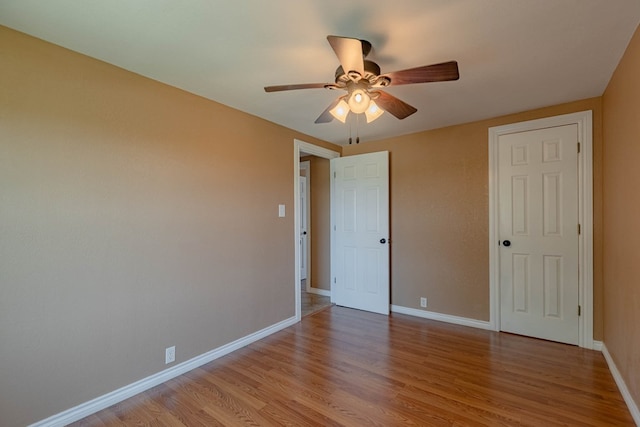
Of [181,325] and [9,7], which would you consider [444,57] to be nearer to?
[9,7]

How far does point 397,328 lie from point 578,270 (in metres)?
1.78

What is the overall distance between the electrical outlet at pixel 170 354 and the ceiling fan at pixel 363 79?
6.78ft

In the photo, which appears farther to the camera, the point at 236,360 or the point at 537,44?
the point at 236,360

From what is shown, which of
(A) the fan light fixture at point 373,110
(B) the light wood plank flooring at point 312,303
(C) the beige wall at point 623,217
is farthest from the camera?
(B) the light wood plank flooring at point 312,303

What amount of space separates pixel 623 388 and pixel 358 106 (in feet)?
8.44

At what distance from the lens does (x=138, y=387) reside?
2.10m

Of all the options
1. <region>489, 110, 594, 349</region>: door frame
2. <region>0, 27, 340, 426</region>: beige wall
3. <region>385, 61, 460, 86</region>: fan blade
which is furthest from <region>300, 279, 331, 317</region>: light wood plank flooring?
<region>385, 61, 460, 86</region>: fan blade

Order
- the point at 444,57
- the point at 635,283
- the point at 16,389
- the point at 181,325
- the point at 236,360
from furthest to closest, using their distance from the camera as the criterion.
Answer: the point at 236,360 → the point at 181,325 → the point at 444,57 → the point at 635,283 → the point at 16,389

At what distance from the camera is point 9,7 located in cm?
145

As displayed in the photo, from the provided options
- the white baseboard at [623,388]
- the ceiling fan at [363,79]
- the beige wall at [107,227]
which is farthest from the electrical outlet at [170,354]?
the white baseboard at [623,388]

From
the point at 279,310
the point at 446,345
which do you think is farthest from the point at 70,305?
the point at 446,345

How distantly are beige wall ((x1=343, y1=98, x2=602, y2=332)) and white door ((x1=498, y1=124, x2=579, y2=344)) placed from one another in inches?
7.5

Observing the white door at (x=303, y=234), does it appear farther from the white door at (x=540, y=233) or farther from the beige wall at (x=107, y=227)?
the white door at (x=540, y=233)

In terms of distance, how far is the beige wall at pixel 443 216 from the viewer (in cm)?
318
